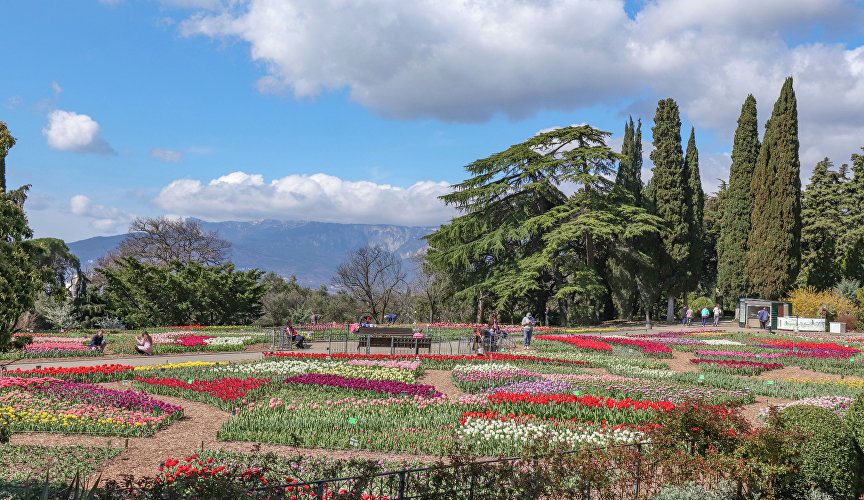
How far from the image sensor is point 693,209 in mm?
43062

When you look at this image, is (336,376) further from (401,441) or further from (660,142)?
(660,142)

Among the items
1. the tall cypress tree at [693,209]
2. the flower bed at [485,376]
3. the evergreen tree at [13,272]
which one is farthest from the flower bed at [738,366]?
the tall cypress tree at [693,209]

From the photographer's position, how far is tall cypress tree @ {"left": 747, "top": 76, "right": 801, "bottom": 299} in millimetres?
38594

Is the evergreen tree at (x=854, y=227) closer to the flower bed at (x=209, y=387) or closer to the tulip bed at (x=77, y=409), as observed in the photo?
the flower bed at (x=209, y=387)

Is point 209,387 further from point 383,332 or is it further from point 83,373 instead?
point 383,332

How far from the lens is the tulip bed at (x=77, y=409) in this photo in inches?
393

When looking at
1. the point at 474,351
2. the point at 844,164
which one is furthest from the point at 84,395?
the point at 844,164

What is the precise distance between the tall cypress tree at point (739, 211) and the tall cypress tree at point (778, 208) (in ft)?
5.46

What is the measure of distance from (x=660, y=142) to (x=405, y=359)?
3228 cm

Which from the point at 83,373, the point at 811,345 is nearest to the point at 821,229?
the point at 811,345

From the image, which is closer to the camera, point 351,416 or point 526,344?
point 351,416

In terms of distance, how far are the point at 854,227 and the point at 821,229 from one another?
3.47 meters

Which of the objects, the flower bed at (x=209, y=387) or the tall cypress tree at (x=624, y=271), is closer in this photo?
the flower bed at (x=209, y=387)

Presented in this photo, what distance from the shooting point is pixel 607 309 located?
47531 millimetres
